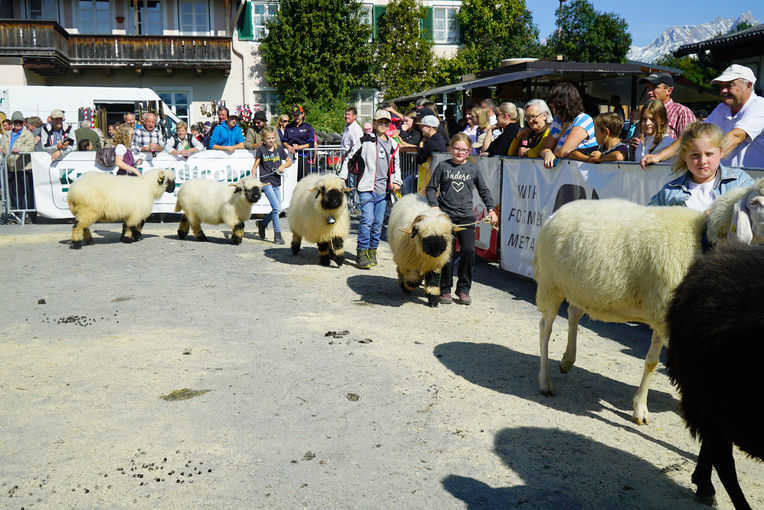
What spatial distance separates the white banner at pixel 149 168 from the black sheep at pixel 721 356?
12469 millimetres

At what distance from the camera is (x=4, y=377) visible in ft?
17.8

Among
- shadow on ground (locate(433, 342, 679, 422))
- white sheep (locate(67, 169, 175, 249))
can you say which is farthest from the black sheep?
white sheep (locate(67, 169, 175, 249))

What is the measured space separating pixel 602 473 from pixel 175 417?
278 cm

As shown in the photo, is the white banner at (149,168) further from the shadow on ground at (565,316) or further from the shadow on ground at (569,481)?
the shadow on ground at (569,481)

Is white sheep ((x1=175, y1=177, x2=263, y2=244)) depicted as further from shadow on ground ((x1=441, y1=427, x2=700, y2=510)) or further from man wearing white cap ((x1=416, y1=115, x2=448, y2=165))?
shadow on ground ((x1=441, y1=427, x2=700, y2=510))

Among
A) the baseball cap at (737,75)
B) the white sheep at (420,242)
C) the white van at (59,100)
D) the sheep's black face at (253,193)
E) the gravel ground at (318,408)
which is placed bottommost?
the gravel ground at (318,408)

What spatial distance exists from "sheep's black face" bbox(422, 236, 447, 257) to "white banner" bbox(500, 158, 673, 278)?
1754 millimetres

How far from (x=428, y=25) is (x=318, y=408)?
3631 cm

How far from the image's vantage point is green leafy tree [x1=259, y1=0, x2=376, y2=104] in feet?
113

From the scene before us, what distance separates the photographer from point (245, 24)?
36000 mm

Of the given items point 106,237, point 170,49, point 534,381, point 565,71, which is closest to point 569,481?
→ point 534,381

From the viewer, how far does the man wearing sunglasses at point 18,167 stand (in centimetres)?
1497

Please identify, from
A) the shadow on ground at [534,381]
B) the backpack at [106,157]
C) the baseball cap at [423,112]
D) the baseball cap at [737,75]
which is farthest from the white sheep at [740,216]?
the backpack at [106,157]

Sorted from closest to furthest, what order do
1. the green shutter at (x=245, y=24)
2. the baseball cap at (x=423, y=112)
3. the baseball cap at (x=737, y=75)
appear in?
the baseball cap at (x=737, y=75)
the baseball cap at (x=423, y=112)
the green shutter at (x=245, y=24)
